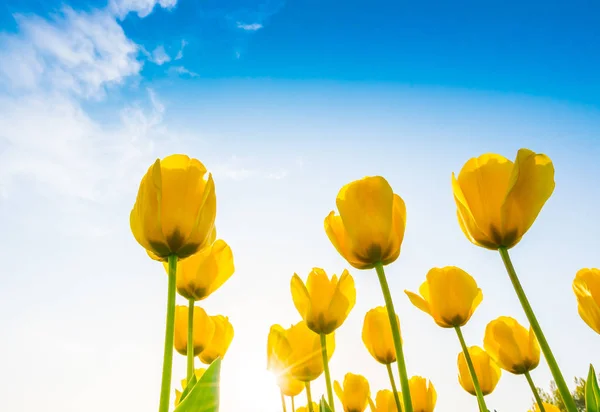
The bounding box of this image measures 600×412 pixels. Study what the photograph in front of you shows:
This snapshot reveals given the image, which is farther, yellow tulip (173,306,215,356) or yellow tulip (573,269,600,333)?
yellow tulip (173,306,215,356)

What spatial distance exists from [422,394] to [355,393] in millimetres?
592

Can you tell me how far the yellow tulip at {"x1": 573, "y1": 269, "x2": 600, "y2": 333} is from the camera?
249cm

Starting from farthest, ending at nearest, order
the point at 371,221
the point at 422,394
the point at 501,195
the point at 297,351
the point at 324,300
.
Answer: the point at 422,394 < the point at 297,351 < the point at 324,300 < the point at 371,221 < the point at 501,195

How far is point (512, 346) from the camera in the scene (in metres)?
Result: 3.30

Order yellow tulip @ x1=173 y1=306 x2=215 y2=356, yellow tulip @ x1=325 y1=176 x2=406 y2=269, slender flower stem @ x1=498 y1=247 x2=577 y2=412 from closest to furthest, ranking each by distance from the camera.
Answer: slender flower stem @ x1=498 y1=247 x2=577 y2=412 < yellow tulip @ x1=325 y1=176 x2=406 y2=269 < yellow tulip @ x1=173 y1=306 x2=215 y2=356

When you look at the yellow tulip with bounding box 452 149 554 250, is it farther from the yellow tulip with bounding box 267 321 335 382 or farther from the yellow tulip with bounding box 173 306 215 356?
the yellow tulip with bounding box 173 306 215 356

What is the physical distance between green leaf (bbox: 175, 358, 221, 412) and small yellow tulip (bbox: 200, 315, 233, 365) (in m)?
2.10

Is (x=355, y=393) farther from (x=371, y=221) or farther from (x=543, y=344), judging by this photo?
(x=543, y=344)

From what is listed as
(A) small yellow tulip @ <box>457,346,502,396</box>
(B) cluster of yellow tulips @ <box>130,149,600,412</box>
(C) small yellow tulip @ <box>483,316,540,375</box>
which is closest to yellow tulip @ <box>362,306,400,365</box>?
(B) cluster of yellow tulips @ <box>130,149,600,412</box>

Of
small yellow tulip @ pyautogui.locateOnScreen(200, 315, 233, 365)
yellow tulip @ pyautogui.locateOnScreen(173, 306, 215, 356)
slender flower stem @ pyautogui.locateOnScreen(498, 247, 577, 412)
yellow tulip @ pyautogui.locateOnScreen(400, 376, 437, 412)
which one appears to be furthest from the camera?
yellow tulip @ pyautogui.locateOnScreen(400, 376, 437, 412)

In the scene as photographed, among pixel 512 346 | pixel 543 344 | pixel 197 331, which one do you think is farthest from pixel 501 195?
pixel 197 331

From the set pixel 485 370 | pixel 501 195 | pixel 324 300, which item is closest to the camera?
pixel 501 195

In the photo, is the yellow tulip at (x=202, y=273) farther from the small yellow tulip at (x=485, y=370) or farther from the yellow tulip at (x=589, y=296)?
the small yellow tulip at (x=485, y=370)

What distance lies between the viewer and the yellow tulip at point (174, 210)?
159 centimetres
